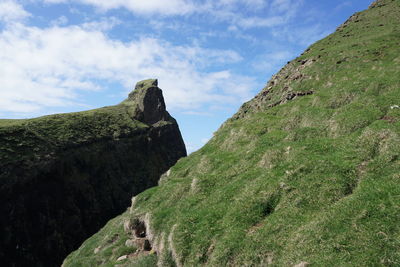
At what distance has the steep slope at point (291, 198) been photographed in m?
13.4

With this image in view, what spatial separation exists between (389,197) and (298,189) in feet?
16.5

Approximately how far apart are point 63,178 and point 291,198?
102m

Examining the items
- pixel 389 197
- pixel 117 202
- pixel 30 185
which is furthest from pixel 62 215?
pixel 389 197

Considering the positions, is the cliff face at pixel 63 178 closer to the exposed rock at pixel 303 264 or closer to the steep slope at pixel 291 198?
the steep slope at pixel 291 198

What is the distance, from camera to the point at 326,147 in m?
21.7

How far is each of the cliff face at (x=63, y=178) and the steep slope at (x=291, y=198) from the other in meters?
59.8

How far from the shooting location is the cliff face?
81625 mm

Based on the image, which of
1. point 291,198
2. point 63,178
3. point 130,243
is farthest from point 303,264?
point 63,178

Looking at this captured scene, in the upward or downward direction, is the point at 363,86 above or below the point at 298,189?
above

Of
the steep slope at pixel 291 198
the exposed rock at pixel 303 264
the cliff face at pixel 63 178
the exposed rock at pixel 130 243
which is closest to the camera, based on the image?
the exposed rock at pixel 303 264

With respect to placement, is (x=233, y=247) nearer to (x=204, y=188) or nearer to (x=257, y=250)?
(x=257, y=250)

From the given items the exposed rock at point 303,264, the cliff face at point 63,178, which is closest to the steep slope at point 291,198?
the exposed rock at point 303,264

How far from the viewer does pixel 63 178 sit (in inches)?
4053

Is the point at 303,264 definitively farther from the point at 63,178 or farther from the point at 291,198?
the point at 63,178
